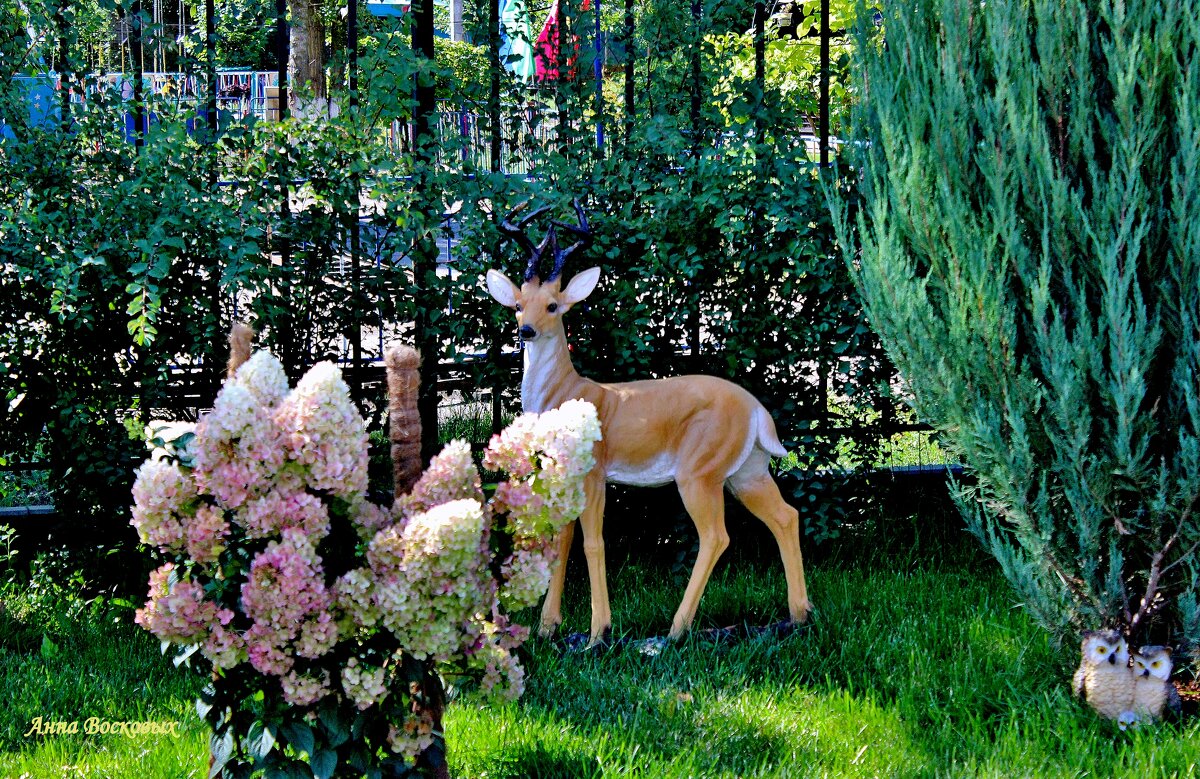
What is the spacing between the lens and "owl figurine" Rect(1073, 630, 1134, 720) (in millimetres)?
3781

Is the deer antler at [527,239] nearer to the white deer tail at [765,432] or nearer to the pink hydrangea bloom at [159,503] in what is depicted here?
the white deer tail at [765,432]

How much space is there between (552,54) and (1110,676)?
3161 mm

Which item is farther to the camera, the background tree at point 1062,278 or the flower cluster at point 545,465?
the background tree at point 1062,278

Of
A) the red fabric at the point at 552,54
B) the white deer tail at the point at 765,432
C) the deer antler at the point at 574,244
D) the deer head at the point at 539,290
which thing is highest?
the red fabric at the point at 552,54

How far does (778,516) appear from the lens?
4496 millimetres

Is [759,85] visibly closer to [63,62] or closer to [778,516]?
[778,516]

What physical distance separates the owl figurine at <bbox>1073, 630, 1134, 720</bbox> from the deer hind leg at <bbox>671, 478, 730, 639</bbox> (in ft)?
4.07

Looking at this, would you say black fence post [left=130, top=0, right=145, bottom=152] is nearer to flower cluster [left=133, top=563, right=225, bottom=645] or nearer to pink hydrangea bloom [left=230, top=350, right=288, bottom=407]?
pink hydrangea bloom [left=230, top=350, right=288, bottom=407]

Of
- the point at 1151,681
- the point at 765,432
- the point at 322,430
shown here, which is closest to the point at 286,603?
the point at 322,430

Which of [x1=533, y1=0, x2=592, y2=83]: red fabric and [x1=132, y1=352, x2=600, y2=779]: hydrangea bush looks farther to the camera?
[x1=533, y1=0, x2=592, y2=83]: red fabric

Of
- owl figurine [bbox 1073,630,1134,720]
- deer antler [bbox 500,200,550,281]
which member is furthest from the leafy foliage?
owl figurine [bbox 1073,630,1134,720]

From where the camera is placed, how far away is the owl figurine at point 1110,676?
12.4 feet

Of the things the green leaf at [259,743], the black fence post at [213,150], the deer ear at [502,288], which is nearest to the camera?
the green leaf at [259,743]

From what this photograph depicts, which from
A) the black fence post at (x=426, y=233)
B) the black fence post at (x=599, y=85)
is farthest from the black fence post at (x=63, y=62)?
the black fence post at (x=599, y=85)
